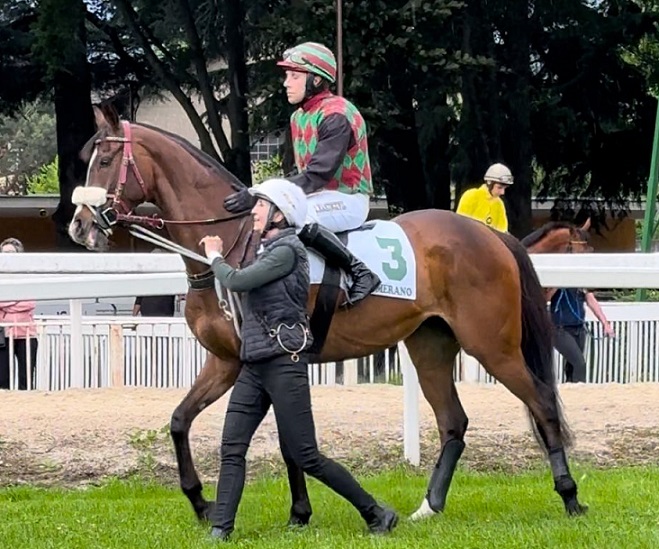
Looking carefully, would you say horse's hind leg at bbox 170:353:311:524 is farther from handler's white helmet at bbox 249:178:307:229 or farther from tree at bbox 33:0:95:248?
tree at bbox 33:0:95:248

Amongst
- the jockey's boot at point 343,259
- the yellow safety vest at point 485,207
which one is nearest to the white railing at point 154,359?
the yellow safety vest at point 485,207

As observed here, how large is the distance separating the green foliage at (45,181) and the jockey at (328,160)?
6400 centimetres

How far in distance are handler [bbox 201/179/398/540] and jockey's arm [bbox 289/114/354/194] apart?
48cm

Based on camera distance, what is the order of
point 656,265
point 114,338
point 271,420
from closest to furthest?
point 271,420, point 656,265, point 114,338

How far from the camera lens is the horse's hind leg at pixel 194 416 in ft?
21.1

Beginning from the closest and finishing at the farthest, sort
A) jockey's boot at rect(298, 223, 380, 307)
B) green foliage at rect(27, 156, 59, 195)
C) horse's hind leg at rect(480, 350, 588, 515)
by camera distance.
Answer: jockey's boot at rect(298, 223, 380, 307)
horse's hind leg at rect(480, 350, 588, 515)
green foliage at rect(27, 156, 59, 195)

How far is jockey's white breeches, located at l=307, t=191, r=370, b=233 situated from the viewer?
21.1 feet

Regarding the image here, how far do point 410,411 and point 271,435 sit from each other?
1113 millimetres

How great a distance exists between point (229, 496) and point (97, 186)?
1.76 meters

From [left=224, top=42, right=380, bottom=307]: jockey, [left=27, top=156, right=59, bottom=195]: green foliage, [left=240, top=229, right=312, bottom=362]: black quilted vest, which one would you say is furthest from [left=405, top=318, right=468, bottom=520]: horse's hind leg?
[left=27, top=156, right=59, bottom=195]: green foliage

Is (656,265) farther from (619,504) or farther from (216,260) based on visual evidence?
(216,260)

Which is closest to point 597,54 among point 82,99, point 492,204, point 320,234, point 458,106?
point 458,106

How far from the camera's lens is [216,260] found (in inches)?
231

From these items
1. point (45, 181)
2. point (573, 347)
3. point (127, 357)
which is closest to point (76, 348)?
point (127, 357)
